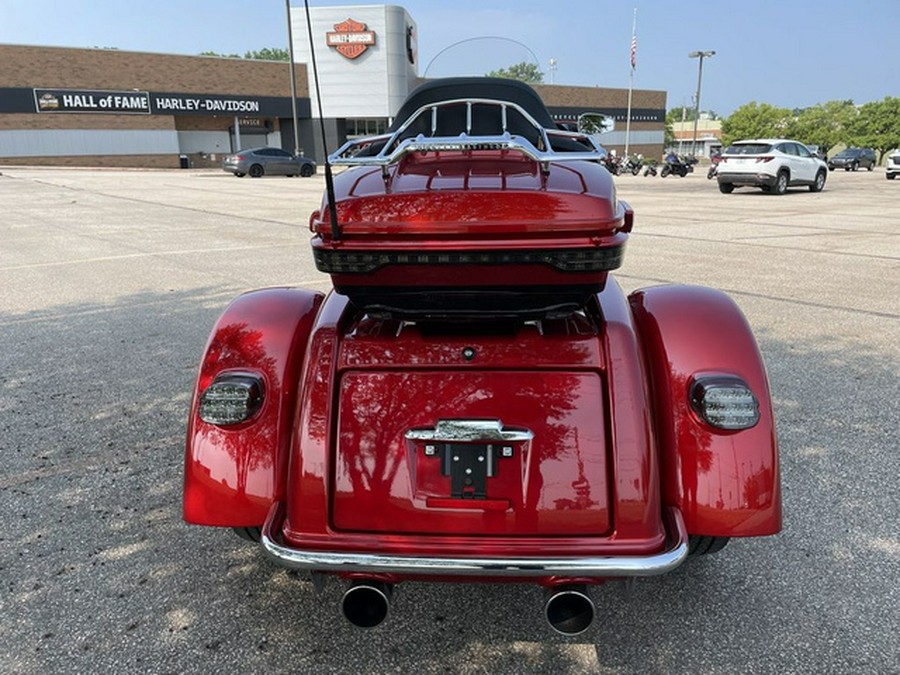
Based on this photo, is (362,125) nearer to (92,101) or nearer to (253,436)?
(92,101)

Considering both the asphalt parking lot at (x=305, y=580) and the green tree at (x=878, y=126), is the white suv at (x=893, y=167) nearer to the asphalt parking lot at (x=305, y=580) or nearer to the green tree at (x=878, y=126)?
the asphalt parking lot at (x=305, y=580)

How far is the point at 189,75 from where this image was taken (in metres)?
44.1

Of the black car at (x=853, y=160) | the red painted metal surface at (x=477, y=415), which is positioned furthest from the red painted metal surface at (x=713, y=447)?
the black car at (x=853, y=160)

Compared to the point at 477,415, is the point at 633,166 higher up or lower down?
higher up

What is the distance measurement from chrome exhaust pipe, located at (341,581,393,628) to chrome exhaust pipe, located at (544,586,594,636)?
1.51ft

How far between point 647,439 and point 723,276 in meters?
6.55

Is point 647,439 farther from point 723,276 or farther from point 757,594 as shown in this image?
point 723,276

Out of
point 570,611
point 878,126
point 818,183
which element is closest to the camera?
point 570,611

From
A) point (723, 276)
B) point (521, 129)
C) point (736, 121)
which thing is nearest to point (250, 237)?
point (723, 276)

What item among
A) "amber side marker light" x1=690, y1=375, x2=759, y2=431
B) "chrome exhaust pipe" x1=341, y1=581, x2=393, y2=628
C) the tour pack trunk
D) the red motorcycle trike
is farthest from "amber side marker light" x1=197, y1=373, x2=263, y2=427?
"amber side marker light" x1=690, y1=375, x2=759, y2=431

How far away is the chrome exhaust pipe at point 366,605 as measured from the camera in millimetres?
1871

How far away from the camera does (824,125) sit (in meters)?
73.2

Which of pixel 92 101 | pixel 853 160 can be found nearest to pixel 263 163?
pixel 92 101

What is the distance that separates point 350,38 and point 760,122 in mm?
48506
